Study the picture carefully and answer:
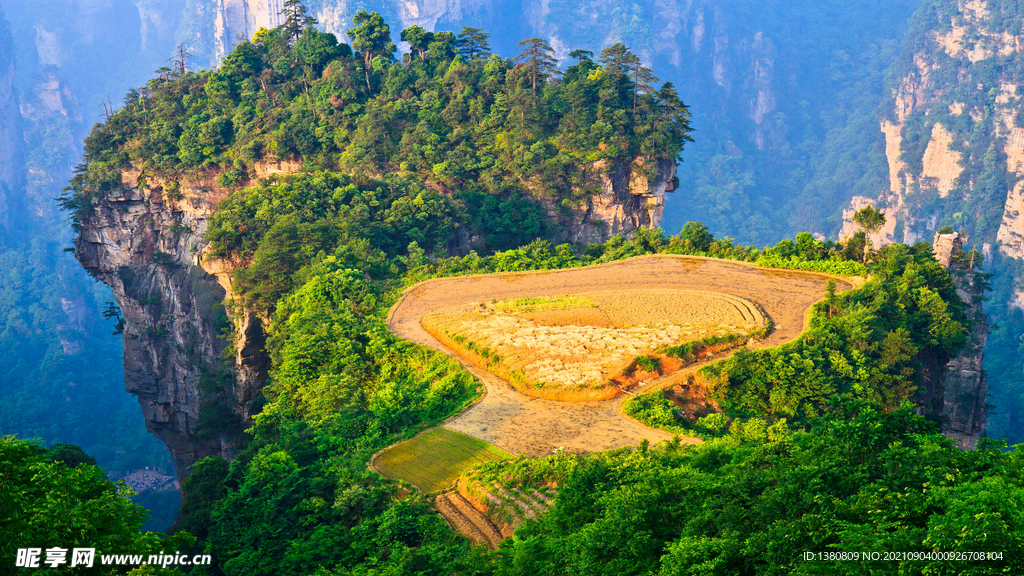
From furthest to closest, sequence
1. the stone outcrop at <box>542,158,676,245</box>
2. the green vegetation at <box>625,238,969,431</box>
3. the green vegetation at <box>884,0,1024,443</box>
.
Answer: the green vegetation at <box>884,0,1024,443</box>, the stone outcrop at <box>542,158,676,245</box>, the green vegetation at <box>625,238,969,431</box>

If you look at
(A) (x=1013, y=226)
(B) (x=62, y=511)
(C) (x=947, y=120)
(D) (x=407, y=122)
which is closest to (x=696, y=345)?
(B) (x=62, y=511)

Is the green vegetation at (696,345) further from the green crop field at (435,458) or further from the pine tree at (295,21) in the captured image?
the pine tree at (295,21)

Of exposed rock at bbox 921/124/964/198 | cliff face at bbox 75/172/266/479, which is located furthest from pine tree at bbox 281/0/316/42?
exposed rock at bbox 921/124/964/198

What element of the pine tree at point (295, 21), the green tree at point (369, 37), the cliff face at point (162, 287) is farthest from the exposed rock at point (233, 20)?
the cliff face at point (162, 287)

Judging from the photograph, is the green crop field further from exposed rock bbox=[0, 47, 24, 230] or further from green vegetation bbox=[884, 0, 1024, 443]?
exposed rock bbox=[0, 47, 24, 230]

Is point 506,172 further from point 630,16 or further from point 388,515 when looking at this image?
point 630,16
